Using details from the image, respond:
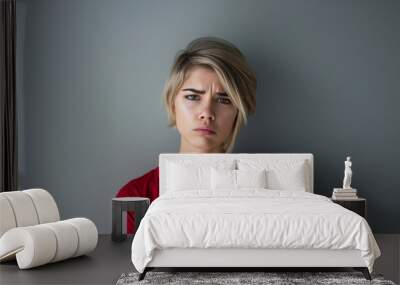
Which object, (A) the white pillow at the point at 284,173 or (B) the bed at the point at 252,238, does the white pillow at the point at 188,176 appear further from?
(B) the bed at the point at 252,238

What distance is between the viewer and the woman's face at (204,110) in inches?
264

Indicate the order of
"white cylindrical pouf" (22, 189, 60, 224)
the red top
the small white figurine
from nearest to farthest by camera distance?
1. "white cylindrical pouf" (22, 189, 60, 224)
2. the small white figurine
3. the red top

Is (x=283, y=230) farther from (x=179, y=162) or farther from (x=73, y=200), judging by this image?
(x=73, y=200)

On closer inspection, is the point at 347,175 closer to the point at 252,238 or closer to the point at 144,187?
the point at 144,187

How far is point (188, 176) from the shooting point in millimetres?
6348

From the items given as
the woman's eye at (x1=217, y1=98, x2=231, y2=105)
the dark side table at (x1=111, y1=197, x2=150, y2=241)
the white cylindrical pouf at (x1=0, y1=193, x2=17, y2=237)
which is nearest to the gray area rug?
the white cylindrical pouf at (x1=0, y1=193, x2=17, y2=237)

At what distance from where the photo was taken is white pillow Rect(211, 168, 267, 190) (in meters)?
6.22

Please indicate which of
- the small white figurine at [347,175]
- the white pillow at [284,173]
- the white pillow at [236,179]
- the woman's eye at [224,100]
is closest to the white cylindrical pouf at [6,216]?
the white pillow at [236,179]

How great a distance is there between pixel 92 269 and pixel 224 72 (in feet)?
8.50

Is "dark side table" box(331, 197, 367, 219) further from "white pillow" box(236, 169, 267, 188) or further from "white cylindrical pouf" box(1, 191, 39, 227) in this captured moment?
"white cylindrical pouf" box(1, 191, 39, 227)

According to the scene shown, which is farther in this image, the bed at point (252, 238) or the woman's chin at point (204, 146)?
the woman's chin at point (204, 146)

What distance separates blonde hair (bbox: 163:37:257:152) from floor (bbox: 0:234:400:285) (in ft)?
5.77

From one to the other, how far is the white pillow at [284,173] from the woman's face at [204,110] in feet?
1.45

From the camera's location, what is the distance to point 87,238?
550 centimetres
